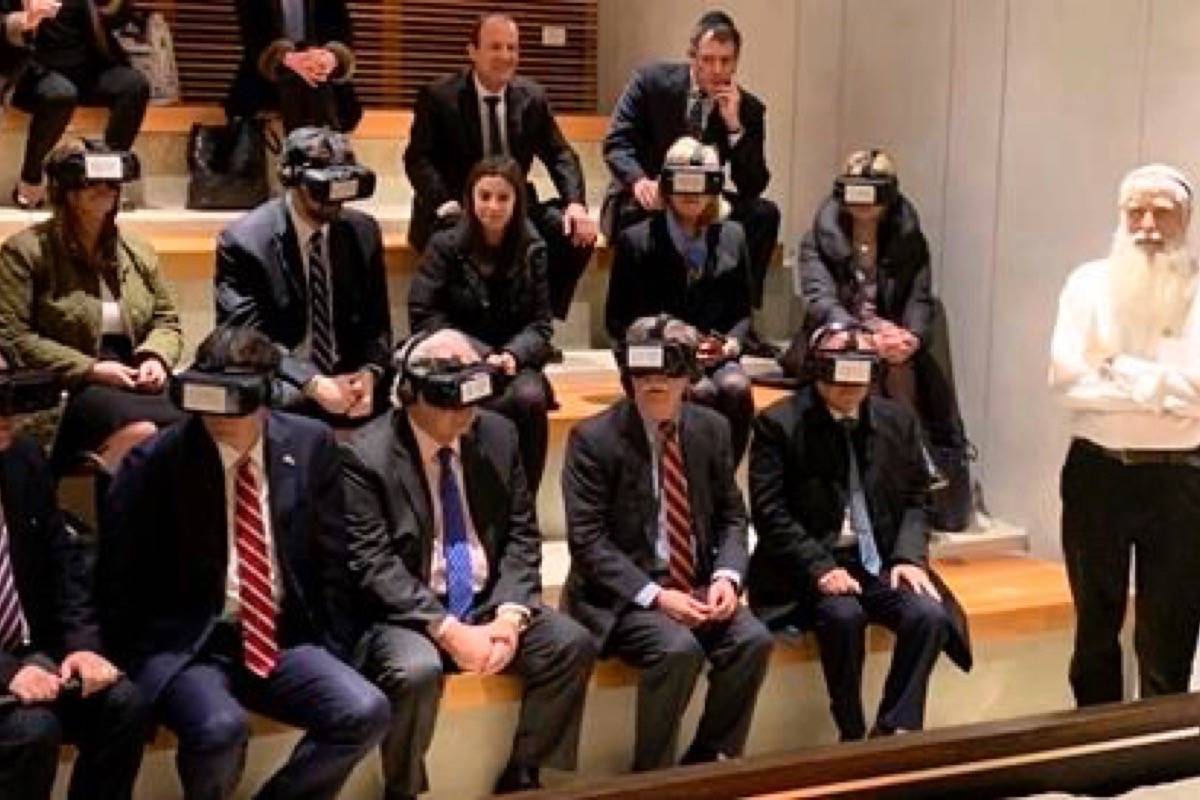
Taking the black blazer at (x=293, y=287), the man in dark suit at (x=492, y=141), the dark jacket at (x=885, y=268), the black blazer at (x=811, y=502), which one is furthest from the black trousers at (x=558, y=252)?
the black blazer at (x=811, y=502)

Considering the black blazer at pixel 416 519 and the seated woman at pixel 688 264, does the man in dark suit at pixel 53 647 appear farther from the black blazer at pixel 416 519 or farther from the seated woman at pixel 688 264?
the seated woman at pixel 688 264

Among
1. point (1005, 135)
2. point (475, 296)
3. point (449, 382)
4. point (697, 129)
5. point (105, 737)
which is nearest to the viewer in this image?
point (105, 737)

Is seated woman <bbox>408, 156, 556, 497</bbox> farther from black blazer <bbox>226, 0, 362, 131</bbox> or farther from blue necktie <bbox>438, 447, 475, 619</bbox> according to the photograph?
black blazer <bbox>226, 0, 362, 131</bbox>

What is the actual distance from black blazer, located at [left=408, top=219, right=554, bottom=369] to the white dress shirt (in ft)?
4.56

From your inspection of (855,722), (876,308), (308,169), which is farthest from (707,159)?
(855,722)

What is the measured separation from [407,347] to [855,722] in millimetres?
1404

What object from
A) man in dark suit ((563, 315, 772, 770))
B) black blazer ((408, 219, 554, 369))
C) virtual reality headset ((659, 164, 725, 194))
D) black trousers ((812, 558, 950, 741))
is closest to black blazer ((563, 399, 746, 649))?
man in dark suit ((563, 315, 772, 770))

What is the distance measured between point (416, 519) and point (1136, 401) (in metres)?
1.56

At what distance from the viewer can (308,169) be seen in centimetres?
456

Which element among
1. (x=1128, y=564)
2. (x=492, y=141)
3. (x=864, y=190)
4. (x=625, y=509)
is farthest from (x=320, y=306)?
(x=1128, y=564)

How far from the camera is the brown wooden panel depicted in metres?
6.95

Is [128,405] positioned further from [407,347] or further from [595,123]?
[595,123]

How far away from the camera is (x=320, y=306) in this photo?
183 inches

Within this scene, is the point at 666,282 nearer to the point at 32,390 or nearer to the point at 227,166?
the point at 227,166
